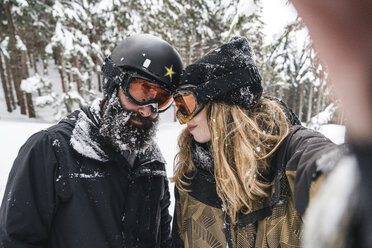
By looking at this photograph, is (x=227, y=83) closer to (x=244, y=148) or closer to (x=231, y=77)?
(x=231, y=77)

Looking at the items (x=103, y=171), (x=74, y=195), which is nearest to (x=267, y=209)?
(x=103, y=171)

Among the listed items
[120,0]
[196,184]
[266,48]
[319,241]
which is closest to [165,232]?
[196,184]

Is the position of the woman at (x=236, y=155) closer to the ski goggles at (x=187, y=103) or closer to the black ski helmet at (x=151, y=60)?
the ski goggles at (x=187, y=103)

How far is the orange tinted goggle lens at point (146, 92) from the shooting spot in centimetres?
244

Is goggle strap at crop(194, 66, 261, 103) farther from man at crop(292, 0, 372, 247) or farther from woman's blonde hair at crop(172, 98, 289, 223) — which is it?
man at crop(292, 0, 372, 247)

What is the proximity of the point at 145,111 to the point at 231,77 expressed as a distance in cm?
104

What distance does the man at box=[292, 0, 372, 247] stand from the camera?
0.37 m

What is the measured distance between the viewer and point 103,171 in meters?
1.98

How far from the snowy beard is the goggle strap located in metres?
0.79

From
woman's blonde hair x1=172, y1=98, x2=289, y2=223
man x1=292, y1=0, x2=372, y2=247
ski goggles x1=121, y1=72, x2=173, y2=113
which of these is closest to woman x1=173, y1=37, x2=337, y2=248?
woman's blonde hair x1=172, y1=98, x2=289, y2=223

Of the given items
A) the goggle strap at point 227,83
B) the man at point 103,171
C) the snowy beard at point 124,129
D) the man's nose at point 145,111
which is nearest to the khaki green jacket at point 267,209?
the man at point 103,171

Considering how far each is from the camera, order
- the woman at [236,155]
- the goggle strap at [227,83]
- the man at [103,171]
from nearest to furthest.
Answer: the woman at [236,155] < the man at [103,171] < the goggle strap at [227,83]

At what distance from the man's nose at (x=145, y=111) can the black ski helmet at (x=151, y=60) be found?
303mm

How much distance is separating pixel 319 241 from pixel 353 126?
0.22 m
